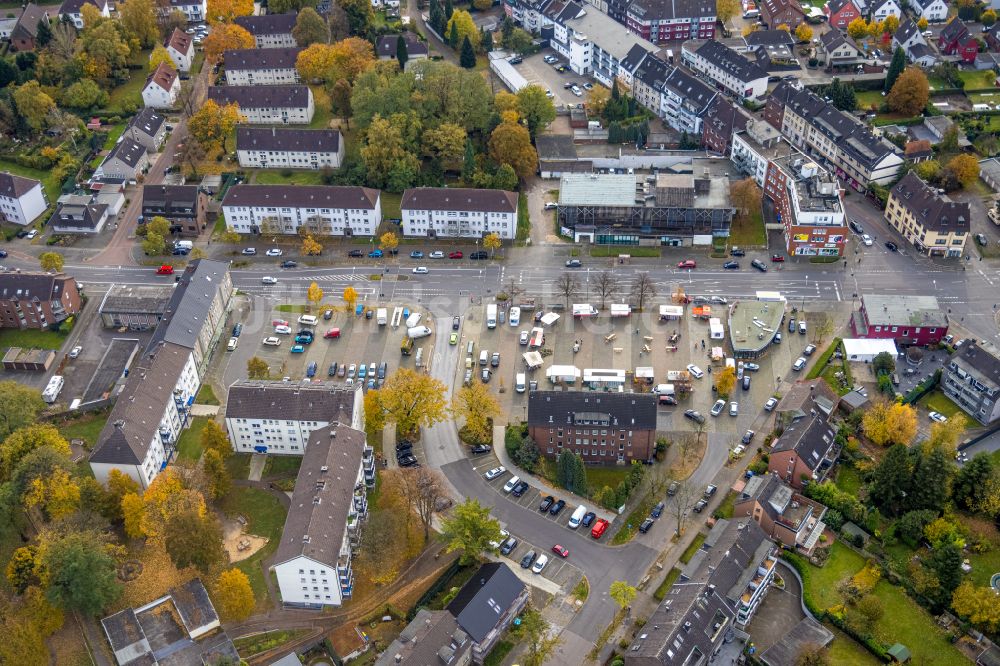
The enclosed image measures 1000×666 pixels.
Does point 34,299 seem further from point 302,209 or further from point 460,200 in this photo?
point 460,200

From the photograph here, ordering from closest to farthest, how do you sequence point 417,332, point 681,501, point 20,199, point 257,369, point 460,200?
point 681,501 < point 257,369 < point 417,332 < point 460,200 < point 20,199

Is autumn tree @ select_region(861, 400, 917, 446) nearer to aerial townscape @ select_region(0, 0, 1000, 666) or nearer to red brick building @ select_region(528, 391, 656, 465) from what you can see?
aerial townscape @ select_region(0, 0, 1000, 666)

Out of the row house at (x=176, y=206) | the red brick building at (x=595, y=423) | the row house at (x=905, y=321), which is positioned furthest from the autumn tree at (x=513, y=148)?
the red brick building at (x=595, y=423)

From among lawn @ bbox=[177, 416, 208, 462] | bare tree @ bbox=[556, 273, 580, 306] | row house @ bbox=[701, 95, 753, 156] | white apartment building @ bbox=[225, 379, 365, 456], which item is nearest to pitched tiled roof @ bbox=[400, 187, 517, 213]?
bare tree @ bbox=[556, 273, 580, 306]

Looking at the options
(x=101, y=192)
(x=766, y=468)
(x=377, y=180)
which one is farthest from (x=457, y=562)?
(x=101, y=192)

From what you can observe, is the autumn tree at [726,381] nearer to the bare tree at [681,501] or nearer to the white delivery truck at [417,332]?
the bare tree at [681,501]

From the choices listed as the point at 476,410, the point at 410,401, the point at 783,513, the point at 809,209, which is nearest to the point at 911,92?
the point at 809,209
